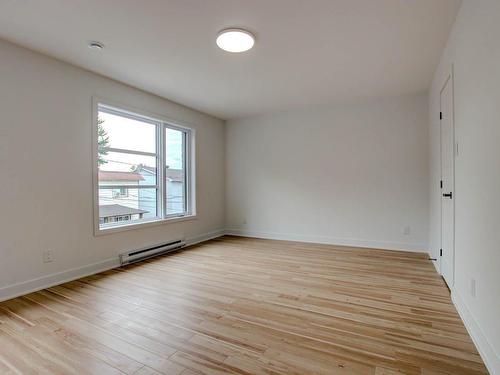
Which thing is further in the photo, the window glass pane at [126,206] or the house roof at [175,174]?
the house roof at [175,174]

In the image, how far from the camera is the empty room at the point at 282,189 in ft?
6.03

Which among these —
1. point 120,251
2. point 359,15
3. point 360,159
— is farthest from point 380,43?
point 120,251

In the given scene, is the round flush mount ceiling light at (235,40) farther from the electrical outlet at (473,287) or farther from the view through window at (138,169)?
the electrical outlet at (473,287)

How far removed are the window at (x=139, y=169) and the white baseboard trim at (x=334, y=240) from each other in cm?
137

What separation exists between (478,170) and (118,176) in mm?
4051

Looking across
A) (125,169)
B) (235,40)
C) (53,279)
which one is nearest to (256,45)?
(235,40)

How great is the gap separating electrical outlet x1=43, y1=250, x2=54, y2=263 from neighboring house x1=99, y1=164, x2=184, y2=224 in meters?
0.73

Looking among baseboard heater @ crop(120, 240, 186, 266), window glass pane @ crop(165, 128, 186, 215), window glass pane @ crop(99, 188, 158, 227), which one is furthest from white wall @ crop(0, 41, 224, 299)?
window glass pane @ crop(165, 128, 186, 215)

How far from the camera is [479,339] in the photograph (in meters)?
1.82

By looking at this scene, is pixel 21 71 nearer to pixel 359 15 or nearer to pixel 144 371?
pixel 144 371

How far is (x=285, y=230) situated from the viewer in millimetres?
5551

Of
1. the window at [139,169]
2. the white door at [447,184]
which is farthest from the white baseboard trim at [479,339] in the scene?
the window at [139,169]

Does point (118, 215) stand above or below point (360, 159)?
below

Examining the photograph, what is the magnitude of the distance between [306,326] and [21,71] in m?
3.70
